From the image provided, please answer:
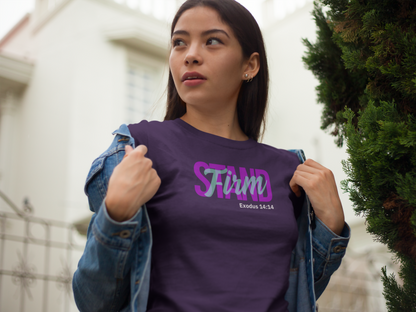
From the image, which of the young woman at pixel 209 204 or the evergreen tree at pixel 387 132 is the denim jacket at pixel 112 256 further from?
the evergreen tree at pixel 387 132

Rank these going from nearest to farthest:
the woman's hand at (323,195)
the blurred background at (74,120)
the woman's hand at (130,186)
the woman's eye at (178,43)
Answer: the woman's hand at (130,186), the woman's hand at (323,195), the woman's eye at (178,43), the blurred background at (74,120)

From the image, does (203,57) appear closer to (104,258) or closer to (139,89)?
(104,258)

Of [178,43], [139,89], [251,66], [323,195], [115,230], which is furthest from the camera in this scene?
[139,89]

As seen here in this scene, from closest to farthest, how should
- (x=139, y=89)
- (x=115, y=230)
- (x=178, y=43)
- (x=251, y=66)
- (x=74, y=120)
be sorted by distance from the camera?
(x=115, y=230) < (x=178, y=43) < (x=251, y=66) < (x=74, y=120) < (x=139, y=89)

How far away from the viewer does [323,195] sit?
175 centimetres

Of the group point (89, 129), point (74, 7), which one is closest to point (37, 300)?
point (89, 129)

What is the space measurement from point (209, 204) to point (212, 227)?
8 cm

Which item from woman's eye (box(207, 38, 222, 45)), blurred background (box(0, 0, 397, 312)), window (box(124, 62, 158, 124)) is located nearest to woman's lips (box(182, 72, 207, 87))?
woman's eye (box(207, 38, 222, 45))

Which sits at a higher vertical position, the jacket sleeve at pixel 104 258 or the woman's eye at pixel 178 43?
the woman's eye at pixel 178 43

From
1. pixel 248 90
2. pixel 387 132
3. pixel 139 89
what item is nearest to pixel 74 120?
pixel 139 89

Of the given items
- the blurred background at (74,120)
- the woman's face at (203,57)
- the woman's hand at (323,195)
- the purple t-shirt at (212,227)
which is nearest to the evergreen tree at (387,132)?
the woman's hand at (323,195)

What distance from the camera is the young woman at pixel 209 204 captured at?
4.65 ft

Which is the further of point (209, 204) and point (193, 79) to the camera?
point (193, 79)

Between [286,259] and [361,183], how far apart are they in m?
0.39
